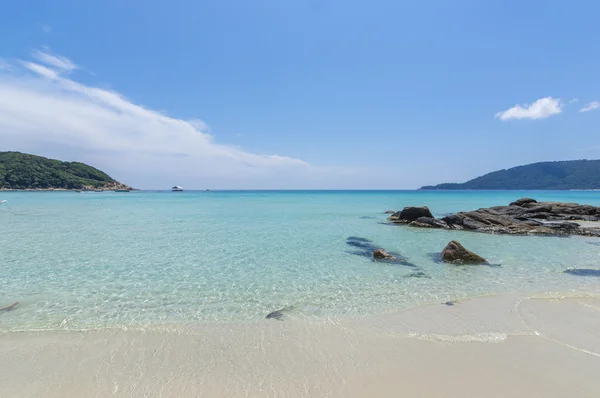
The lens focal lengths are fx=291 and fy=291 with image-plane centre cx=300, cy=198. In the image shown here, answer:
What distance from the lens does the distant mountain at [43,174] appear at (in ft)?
458

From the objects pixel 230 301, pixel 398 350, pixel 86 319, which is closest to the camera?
pixel 398 350

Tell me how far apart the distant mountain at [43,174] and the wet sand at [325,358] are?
184680 mm

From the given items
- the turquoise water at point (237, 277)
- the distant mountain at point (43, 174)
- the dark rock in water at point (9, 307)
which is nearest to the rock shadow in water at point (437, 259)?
the turquoise water at point (237, 277)

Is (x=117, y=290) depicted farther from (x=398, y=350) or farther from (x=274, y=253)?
(x=398, y=350)

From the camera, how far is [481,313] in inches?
317

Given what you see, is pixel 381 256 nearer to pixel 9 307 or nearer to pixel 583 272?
pixel 583 272

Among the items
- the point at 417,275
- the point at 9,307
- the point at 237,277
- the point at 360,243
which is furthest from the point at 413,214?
the point at 9,307

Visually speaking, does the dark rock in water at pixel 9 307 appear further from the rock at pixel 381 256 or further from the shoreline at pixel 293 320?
the rock at pixel 381 256

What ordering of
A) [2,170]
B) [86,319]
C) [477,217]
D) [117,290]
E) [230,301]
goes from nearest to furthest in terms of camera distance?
[86,319] < [230,301] < [117,290] < [477,217] < [2,170]

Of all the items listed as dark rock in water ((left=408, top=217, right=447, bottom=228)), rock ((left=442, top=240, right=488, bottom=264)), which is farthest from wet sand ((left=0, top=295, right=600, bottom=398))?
dark rock in water ((left=408, top=217, right=447, bottom=228))

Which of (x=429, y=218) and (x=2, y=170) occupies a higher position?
(x=2, y=170)

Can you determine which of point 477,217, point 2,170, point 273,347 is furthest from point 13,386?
point 2,170

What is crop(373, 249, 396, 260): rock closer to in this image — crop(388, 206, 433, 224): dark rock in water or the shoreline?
the shoreline

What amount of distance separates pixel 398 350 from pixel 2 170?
196 m
